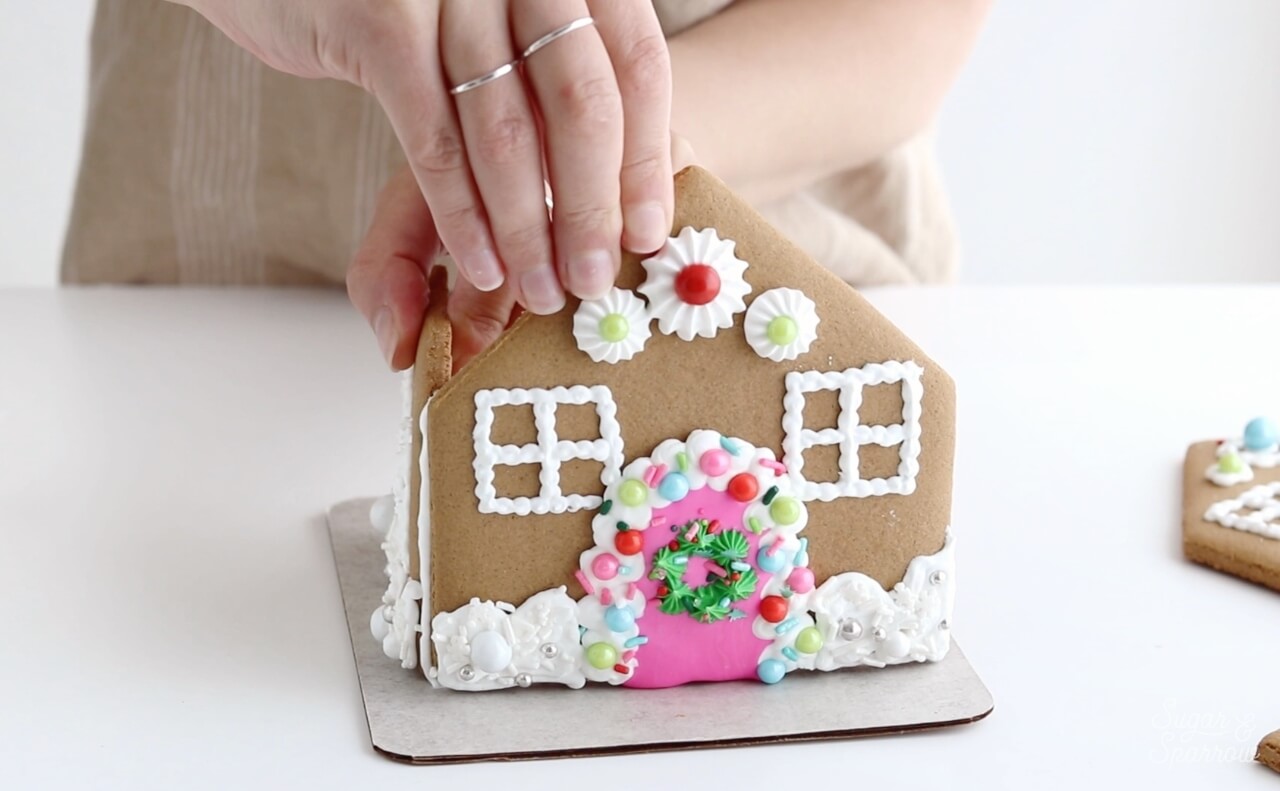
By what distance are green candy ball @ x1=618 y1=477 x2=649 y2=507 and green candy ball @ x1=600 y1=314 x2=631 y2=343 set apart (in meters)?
0.08

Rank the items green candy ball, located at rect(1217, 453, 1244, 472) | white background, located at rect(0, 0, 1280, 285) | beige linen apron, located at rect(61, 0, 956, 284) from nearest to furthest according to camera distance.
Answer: green candy ball, located at rect(1217, 453, 1244, 472) → beige linen apron, located at rect(61, 0, 956, 284) → white background, located at rect(0, 0, 1280, 285)

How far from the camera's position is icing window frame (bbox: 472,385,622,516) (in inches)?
31.2

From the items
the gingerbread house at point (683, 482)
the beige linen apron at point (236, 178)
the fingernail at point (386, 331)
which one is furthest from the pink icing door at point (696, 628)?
the beige linen apron at point (236, 178)

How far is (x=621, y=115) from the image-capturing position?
30.0 inches

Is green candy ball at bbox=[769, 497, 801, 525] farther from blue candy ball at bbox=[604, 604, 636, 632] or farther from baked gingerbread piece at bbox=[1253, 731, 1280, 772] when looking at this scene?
baked gingerbread piece at bbox=[1253, 731, 1280, 772]

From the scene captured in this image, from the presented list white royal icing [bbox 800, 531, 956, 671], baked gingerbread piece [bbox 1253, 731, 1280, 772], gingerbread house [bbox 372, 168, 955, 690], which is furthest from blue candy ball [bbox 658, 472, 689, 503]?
baked gingerbread piece [bbox 1253, 731, 1280, 772]

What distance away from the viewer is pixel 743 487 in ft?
2.66

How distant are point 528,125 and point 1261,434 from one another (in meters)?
0.64

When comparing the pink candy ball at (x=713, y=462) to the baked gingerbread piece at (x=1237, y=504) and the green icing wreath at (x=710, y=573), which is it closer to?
the green icing wreath at (x=710, y=573)

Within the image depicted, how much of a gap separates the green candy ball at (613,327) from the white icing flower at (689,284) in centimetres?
2

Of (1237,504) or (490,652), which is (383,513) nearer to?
(490,652)

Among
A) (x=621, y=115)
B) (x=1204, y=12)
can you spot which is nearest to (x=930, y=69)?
(x=621, y=115)

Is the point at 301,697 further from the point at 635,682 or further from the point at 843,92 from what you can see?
the point at 843,92

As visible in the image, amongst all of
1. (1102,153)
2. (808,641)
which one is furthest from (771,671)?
(1102,153)
